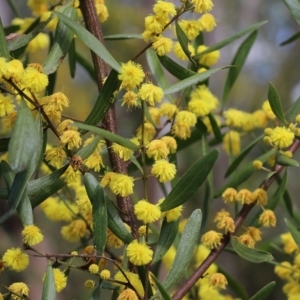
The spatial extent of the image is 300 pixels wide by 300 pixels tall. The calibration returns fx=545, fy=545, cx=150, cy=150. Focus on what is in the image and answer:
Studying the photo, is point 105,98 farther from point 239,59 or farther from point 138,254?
point 239,59

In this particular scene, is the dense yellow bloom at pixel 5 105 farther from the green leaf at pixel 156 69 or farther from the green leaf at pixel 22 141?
the green leaf at pixel 156 69

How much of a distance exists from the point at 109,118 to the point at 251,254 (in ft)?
0.60

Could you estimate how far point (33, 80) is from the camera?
40 cm

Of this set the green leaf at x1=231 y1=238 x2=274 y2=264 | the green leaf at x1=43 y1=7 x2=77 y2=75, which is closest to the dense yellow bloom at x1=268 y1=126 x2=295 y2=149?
the green leaf at x1=231 y1=238 x2=274 y2=264

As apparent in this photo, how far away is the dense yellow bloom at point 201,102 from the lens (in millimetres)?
580

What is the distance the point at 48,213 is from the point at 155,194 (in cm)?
126

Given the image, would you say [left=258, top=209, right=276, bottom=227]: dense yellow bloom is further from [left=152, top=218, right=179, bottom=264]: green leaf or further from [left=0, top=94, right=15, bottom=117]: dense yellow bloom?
[left=0, top=94, right=15, bottom=117]: dense yellow bloom

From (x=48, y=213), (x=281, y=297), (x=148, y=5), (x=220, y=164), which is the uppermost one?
(x=48, y=213)

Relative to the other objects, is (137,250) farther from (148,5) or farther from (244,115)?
(148,5)

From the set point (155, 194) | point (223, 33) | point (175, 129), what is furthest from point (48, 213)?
point (223, 33)

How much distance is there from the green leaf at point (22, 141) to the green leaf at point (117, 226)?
4.0 inches

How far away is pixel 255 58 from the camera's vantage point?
4.70 meters

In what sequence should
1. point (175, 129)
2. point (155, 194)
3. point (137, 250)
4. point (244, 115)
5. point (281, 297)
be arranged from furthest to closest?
point (281, 297) → point (155, 194) → point (244, 115) → point (175, 129) → point (137, 250)

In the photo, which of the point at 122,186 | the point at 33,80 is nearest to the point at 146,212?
the point at 122,186
